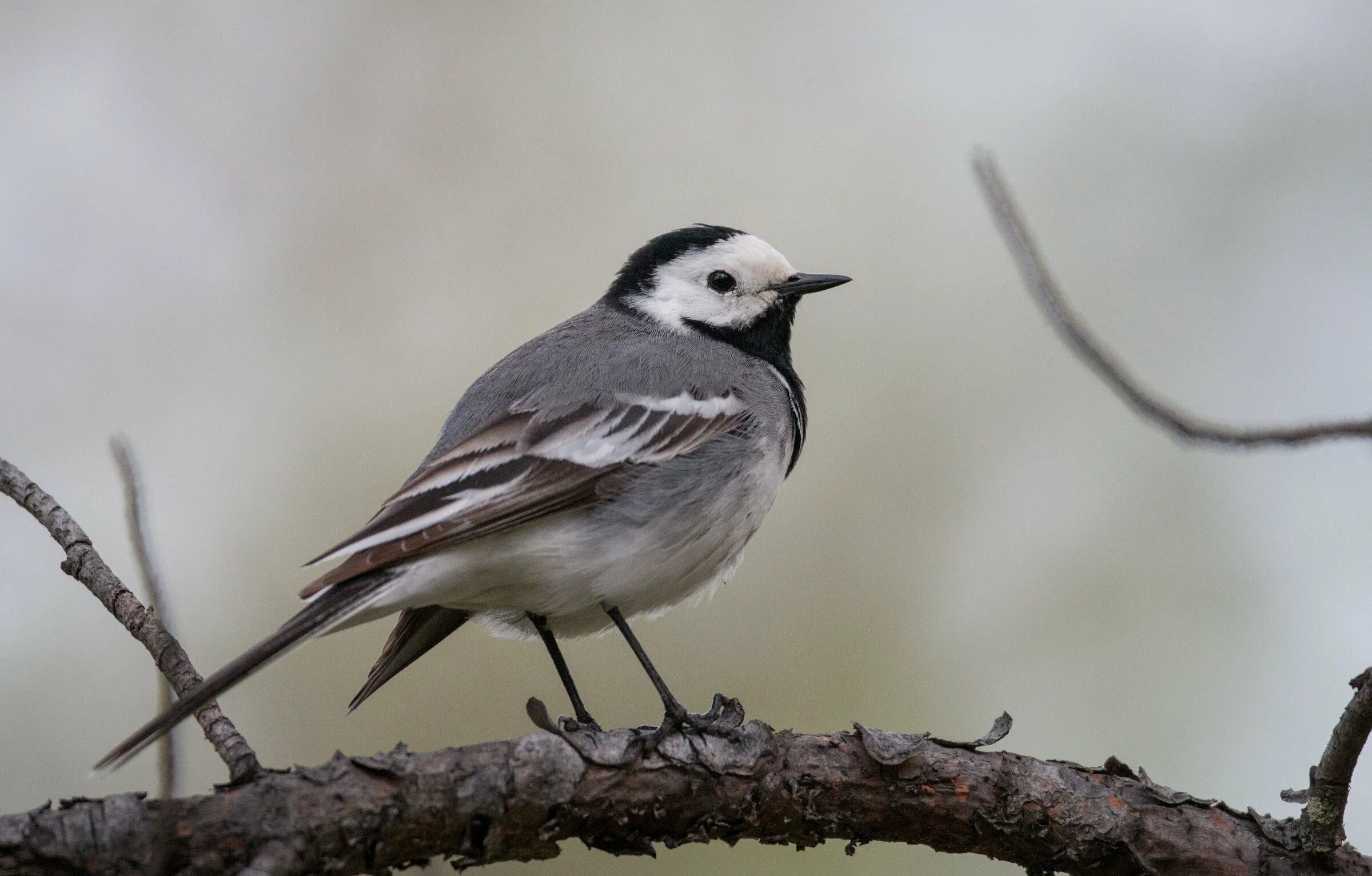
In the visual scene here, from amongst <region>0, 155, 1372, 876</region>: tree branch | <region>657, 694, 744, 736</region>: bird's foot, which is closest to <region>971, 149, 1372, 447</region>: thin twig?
<region>0, 155, 1372, 876</region>: tree branch

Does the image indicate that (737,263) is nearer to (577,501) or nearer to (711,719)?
(577,501)

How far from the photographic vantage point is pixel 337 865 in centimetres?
273

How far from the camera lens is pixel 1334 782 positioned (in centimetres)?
319

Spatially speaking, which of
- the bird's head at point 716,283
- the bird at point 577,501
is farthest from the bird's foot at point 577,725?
the bird's head at point 716,283

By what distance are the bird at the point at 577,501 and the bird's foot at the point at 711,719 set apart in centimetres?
2

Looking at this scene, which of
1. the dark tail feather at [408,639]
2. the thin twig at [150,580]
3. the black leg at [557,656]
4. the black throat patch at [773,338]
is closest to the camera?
the thin twig at [150,580]

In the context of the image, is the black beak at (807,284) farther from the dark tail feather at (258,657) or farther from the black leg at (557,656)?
the dark tail feather at (258,657)

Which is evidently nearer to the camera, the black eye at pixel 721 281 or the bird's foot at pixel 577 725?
the bird's foot at pixel 577 725

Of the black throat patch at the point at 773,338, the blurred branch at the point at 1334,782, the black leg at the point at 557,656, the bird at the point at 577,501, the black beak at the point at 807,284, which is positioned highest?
the black beak at the point at 807,284

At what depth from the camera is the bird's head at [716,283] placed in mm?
5281

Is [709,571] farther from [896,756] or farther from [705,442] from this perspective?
[896,756]

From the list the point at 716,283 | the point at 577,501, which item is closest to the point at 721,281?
the point at 716,283

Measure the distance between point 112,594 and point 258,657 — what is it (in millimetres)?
717

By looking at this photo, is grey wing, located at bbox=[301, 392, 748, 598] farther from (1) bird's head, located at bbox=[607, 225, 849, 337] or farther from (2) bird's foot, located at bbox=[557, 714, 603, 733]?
(1) bird's head, located at bbox=[607, 225, 849, 337]
